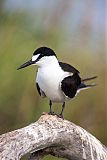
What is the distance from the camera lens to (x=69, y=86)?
9.44ft

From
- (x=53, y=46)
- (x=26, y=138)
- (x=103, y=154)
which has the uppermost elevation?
(x=53, y=46)

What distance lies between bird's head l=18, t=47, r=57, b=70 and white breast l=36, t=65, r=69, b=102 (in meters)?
0.03

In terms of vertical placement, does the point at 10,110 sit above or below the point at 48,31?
below

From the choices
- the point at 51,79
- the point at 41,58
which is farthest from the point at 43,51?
the point at 51,79

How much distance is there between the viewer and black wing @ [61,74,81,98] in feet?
9.41

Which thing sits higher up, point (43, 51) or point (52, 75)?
point (43, 51)

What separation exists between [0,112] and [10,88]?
174 millimetres

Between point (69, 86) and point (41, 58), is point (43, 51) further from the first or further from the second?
point (69, 86)

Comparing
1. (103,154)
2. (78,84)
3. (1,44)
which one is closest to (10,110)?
(1,44)

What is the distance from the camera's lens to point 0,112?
395cm

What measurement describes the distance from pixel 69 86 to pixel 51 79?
10cm

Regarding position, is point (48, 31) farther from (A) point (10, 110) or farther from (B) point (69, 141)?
(B) point (69, 141)

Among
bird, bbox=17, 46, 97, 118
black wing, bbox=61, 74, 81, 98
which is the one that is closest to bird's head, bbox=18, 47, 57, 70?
bird, bbox=17, 46, 97, 118

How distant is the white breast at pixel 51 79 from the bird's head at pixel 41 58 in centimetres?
3
